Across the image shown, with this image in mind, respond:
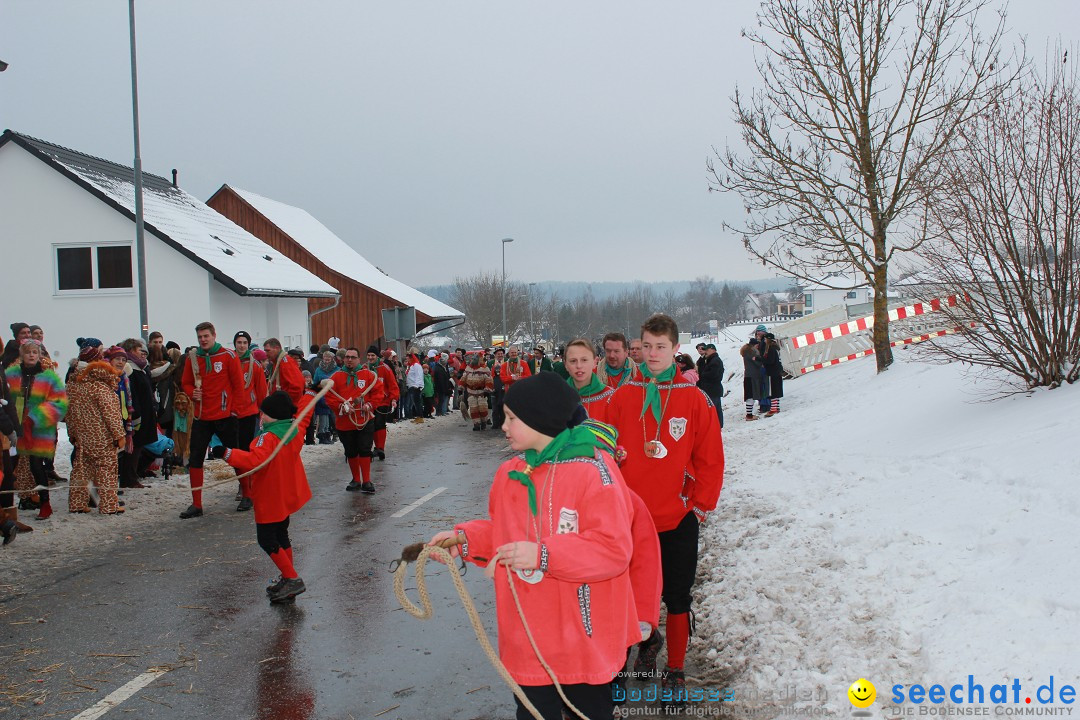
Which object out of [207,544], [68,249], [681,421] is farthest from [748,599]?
[68,249]

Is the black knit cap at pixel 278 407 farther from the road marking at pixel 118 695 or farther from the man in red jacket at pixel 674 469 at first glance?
the man in red jacket at pixel 674 469

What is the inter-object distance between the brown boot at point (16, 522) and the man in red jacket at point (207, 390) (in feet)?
5.50

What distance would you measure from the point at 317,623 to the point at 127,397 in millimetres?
5788

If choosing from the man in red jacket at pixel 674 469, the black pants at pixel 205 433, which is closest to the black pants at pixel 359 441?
the black pants at pixel 205 433

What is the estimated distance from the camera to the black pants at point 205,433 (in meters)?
9.90

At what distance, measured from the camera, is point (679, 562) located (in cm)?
471

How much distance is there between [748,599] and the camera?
227 inches

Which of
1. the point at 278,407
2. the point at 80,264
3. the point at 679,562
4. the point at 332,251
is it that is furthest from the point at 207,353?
the point at 332,251

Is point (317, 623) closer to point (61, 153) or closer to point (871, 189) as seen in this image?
point (871, 189)

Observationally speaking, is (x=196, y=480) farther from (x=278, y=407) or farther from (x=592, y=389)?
(x=592, y=389)

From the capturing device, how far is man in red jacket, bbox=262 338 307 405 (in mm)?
10570

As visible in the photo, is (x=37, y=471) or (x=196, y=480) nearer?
(x=37, y=471)

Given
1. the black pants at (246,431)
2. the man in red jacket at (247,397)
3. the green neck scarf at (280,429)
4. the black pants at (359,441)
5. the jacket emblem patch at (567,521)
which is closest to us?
the jacket emblem patch at (567,521)

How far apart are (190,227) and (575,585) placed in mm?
24311
